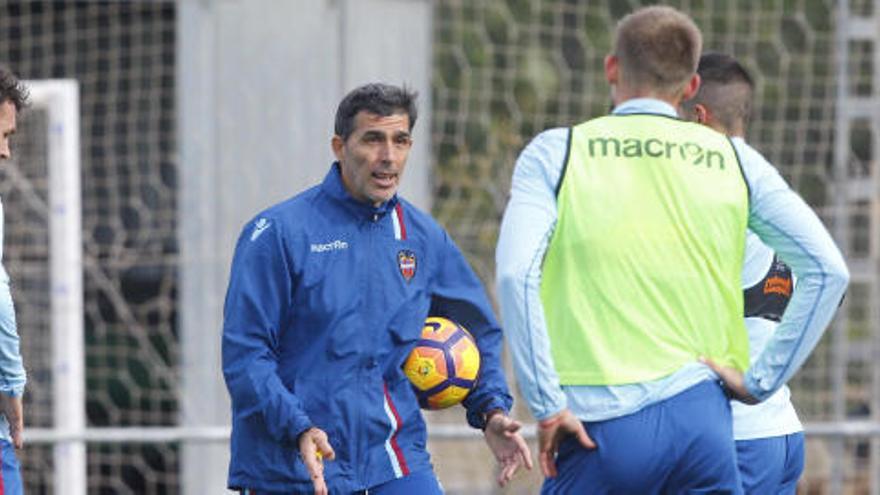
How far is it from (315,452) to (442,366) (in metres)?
0.56

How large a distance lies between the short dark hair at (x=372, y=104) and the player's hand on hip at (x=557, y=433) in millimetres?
1339

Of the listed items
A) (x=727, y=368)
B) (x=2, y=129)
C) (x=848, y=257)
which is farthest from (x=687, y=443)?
(x=848, y=257)

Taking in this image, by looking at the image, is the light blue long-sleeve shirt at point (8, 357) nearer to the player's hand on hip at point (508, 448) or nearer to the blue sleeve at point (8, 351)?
the blue sleeve at point (8, 351)

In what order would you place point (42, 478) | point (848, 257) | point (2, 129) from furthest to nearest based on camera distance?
1. point (42, 478)
2. point (848, 257)
3. point (2, 129)

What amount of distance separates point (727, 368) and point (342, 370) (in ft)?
3.90

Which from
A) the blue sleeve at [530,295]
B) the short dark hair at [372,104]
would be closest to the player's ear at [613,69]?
the blue sleeve at [530,295]

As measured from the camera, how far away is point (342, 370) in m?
5.26

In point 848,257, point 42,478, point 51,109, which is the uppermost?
point 51,109

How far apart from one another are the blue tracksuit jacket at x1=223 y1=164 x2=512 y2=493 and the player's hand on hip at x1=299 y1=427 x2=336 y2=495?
69 mm

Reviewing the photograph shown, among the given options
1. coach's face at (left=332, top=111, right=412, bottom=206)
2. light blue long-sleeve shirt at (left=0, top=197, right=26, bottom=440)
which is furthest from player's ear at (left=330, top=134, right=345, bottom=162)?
light blue long-sleeve shirt at (left=0, top=197, right=26, bottom=440)

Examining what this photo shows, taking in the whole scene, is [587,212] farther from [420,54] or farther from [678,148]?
[420,54]

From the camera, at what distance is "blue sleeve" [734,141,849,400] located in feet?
14.9

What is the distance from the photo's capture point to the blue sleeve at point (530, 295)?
4348 millimetres

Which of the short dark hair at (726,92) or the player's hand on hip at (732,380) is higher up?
the short dark hair at (726,92)
